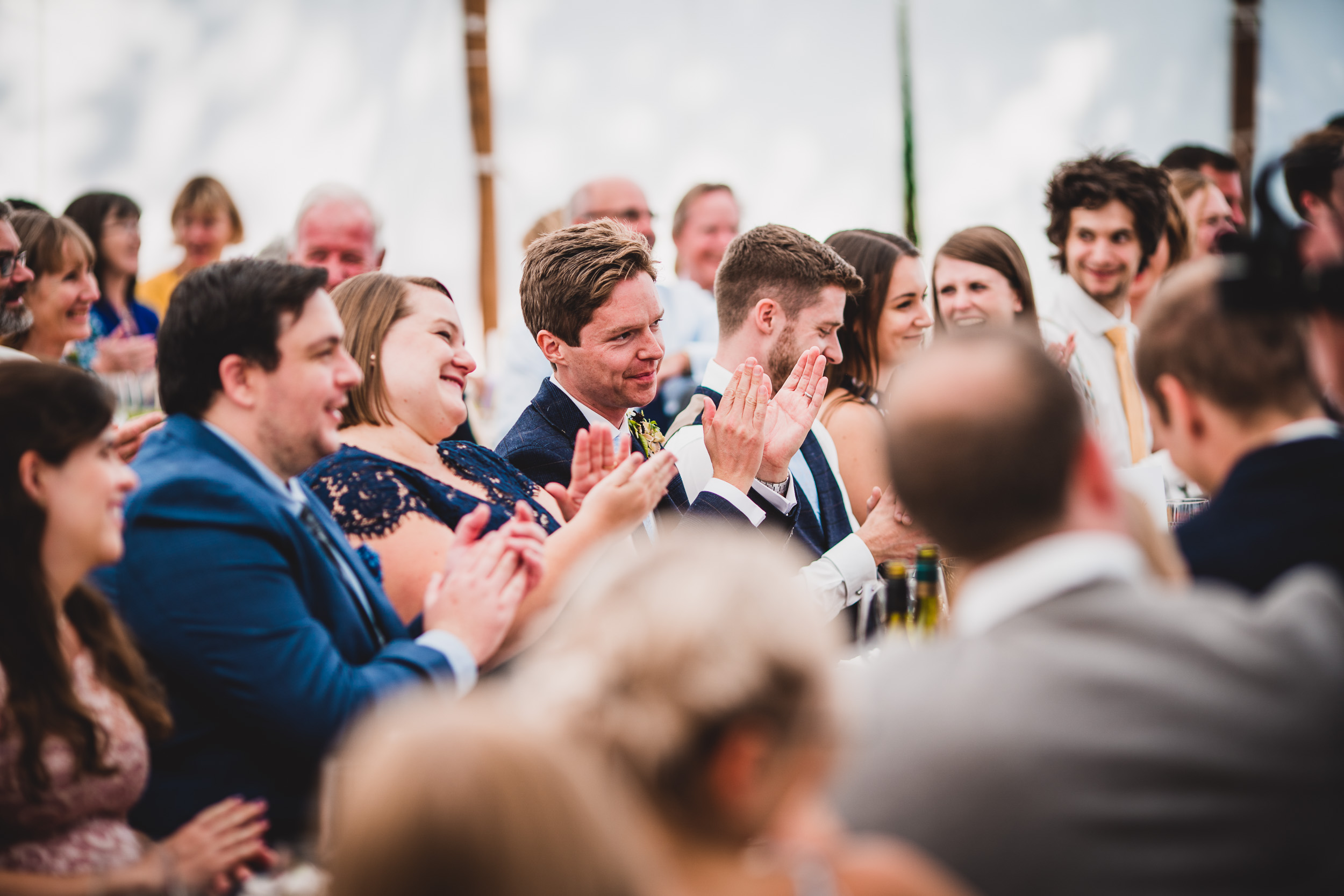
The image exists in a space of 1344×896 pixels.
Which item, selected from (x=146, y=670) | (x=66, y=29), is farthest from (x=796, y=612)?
(x=66, y=29)

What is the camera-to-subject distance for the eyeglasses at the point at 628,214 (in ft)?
15.9

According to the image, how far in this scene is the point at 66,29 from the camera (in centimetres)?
574

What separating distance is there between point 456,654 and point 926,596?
2.84ft

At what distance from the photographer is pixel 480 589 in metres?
1.95

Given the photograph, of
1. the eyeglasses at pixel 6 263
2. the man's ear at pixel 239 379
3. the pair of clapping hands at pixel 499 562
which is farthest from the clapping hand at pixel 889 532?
the eyeglasses at pixel 6 263

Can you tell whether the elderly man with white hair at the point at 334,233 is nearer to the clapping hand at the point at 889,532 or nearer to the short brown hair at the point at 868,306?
the short brown hair at the point at 868,306

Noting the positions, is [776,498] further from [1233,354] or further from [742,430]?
[1233,354]

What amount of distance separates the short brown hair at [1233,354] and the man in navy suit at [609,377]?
121cm

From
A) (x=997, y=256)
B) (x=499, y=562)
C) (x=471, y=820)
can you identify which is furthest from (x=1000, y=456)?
(x=997, y=256)

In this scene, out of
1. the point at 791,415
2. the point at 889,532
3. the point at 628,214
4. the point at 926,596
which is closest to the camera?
the point at 926,596

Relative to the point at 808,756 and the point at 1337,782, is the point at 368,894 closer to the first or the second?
the point at 808,756

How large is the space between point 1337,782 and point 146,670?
151 cm

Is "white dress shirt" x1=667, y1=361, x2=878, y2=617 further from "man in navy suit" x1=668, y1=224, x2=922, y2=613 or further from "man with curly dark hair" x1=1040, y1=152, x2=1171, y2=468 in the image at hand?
"man with curly dark hair" x1=1040, y1=152, x2=1171, y2=468

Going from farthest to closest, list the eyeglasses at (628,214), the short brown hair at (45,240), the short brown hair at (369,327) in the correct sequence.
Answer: the eyeglasses at (628,214) → the short brown hair at (45,240) → the short brown hair at (369,327)
